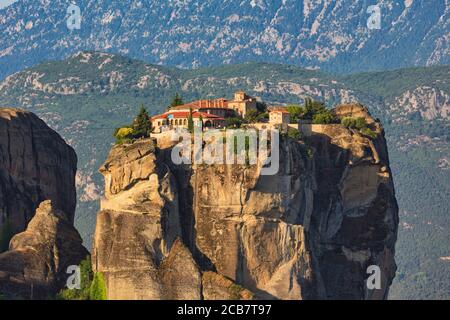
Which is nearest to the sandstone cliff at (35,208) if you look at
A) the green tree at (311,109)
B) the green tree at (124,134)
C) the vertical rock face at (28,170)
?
the vertical rock face at (28,170)

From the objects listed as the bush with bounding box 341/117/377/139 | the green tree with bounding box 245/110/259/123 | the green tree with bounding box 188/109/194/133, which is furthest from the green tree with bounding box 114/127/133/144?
the bush with bounding box 341/117/377/139

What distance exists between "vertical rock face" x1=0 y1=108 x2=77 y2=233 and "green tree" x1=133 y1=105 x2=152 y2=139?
343 inches

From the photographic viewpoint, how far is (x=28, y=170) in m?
140

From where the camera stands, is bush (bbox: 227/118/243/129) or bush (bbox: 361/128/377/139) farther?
bush (bbox: 361/128/377/139)

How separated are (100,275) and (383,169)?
91.3 ft

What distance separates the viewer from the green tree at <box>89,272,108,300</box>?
122 meters

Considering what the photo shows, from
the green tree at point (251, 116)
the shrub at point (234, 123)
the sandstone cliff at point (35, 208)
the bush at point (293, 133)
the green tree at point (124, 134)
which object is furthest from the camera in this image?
the green tree at point (251, 116)

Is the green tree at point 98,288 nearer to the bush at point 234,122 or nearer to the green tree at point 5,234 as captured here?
the green tree at point 5,234

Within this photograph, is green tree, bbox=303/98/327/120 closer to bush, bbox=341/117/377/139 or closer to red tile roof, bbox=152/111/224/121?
bush, bbox=341/117/377/139

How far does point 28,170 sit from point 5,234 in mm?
6299

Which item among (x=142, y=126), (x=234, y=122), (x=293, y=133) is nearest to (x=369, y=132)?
(x=293, y=133)

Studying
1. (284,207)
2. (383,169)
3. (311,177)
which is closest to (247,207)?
(284,207)

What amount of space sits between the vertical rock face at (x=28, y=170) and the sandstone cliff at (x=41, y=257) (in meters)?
5.52

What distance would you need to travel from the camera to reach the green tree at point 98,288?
401ft
